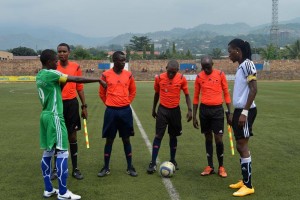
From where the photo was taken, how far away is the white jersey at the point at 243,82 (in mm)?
5754

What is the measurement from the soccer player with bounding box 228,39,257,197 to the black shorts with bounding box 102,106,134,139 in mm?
1910

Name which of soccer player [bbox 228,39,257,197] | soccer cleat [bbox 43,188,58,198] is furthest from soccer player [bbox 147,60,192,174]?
soccer cleat [bbox 43,188,58,198]

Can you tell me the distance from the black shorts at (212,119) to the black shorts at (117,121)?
4.40 ft

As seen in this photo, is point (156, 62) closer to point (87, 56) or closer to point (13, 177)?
point (87, 56)

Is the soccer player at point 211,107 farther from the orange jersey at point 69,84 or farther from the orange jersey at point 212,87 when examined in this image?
the orange jersey at point 69,84

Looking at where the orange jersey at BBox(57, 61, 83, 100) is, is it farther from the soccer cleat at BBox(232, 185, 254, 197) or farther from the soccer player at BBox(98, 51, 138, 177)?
the soccer cleat at BBox(232, 185, 254, 197)

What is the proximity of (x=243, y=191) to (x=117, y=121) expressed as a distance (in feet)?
8.14

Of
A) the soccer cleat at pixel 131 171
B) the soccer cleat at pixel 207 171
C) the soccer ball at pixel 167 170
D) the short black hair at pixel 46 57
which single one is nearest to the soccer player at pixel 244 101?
the soccer cleat at pixel 207 171

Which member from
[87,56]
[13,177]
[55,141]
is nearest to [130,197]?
[55,141]

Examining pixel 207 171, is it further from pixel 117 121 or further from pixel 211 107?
pixel 117 121

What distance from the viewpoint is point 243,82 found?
584 cm

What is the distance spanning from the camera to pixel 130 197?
5781 millimetres

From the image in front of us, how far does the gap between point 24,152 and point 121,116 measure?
3200mm

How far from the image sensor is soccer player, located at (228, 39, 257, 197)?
5723mm
